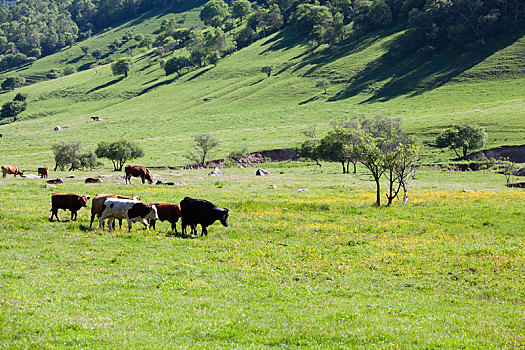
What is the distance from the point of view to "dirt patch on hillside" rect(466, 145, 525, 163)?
3098 inches

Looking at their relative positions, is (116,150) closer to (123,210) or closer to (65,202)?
(65,202)

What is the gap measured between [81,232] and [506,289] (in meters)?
20.7

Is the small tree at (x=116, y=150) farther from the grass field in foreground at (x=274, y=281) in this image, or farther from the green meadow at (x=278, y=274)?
the grass field in foreground at (x=274, y=281)

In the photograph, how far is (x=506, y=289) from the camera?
1691 centimetres

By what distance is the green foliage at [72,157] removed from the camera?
74.9 metres

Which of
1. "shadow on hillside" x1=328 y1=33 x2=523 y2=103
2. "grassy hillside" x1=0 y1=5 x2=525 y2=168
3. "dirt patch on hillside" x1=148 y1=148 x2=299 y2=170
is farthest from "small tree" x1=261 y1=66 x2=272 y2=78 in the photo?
"dirt patch on hillside" x1=148 y1=148 x2=299 y2=170

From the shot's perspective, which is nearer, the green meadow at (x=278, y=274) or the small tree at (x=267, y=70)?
the green meadow at (x=278, y=274)

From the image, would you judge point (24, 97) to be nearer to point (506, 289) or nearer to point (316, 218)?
point (316, 218)

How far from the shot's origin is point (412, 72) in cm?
15100

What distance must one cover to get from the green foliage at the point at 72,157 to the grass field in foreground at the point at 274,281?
45168 millimetres

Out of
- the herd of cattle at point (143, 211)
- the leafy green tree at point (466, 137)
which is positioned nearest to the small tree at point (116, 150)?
the herd of cattle at point (143, 211)

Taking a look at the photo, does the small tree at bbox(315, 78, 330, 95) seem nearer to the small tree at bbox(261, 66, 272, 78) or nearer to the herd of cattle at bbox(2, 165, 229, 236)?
the small tree at bbox(261, 66, 272, 78)

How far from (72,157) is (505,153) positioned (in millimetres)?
79426

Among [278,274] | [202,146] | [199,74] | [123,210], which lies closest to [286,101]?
[199,74]
